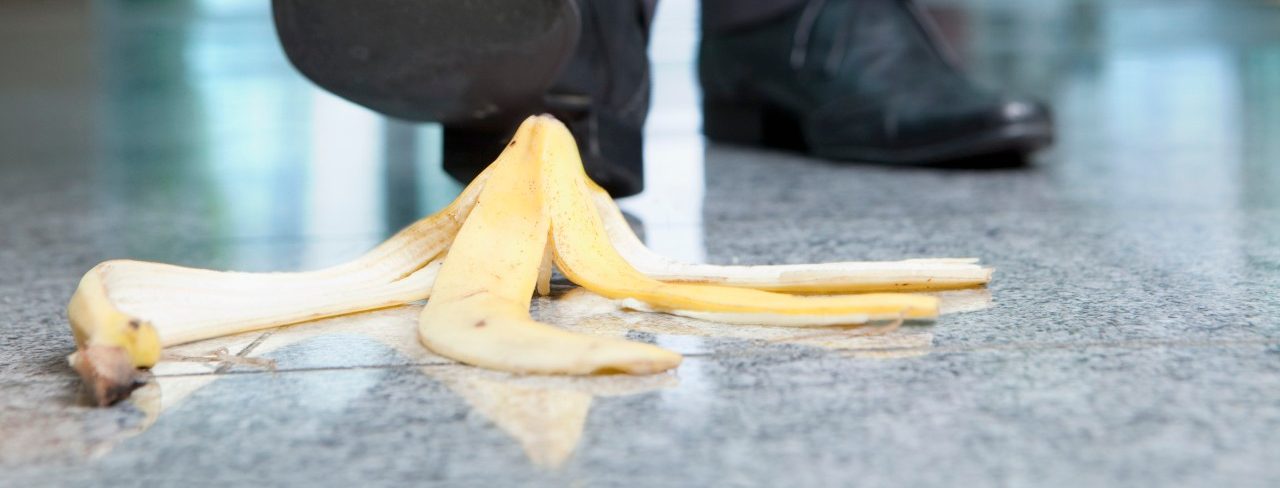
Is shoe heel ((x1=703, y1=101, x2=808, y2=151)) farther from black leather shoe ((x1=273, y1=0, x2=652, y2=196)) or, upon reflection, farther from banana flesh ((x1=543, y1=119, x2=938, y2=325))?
banana flesh ((x1=543, y1=119, x2=938, y2=325))

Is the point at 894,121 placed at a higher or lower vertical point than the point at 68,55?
lower

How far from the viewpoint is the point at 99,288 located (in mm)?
532

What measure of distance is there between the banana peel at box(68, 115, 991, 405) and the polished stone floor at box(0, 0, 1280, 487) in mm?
12

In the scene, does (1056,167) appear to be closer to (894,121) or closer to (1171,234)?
(894,121)

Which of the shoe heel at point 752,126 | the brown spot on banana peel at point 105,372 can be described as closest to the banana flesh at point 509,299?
the brown spot on banana peel at point 105,372

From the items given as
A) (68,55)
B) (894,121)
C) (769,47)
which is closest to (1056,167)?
(894,121)

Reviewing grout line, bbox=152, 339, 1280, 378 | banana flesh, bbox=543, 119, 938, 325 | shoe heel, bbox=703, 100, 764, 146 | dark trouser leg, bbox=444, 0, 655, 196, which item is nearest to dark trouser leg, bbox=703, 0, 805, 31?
shoe heel, bbox=703, 100, 764, 146

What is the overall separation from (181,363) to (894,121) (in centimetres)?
93

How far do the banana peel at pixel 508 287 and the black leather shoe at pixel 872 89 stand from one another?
623 millimetres

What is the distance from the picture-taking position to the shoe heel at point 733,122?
156 cm

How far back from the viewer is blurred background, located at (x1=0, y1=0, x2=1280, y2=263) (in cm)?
109

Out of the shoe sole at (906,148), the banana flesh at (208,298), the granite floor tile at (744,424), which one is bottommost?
the granite floor tile at (744,424)

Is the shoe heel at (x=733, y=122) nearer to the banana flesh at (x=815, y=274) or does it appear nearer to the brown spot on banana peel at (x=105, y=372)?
the banana flesh at (x=815, y=274)

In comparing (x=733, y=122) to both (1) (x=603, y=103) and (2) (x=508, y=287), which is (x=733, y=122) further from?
(2) (x=508, y=287)
